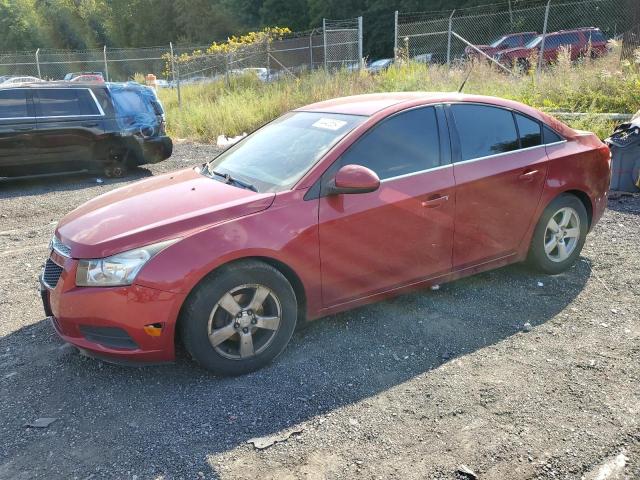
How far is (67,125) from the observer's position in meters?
9.10

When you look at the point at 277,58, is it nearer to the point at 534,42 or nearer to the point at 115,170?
the point at 534,42

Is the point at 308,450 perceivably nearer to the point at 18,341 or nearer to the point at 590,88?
the point at 18,341

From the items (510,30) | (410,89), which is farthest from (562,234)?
(510,30)

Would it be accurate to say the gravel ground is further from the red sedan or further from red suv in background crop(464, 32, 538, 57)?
red suv in background crop(464, 32, 538, 57)

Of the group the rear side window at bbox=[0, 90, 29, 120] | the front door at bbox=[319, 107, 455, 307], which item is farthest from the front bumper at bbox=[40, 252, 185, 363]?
the rear side window at bbox=[0, 90, 29, 120]

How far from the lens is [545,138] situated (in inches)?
178

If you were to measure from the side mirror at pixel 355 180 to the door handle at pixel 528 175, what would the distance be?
1440 millimetres

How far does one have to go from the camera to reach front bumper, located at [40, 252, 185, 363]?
10.0 feet

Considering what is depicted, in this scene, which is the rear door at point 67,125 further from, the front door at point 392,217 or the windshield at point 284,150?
the front door at point 392,217

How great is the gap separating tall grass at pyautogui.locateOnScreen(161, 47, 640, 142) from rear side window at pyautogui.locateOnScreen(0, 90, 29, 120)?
17.5 feet

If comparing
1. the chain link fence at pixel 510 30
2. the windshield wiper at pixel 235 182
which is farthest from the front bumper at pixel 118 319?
the chain link fence at pixel 510 30

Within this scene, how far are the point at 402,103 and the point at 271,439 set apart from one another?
97.4 inches

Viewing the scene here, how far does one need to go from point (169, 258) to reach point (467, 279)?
2729 millimetres

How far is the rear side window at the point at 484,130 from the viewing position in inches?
162
